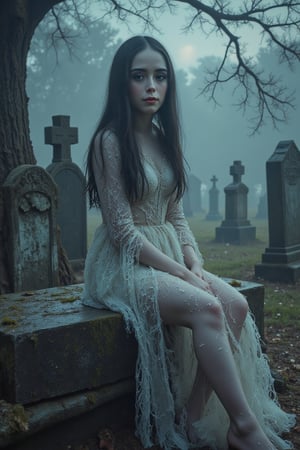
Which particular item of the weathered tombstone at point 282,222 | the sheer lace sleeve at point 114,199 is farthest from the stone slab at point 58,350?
the weathered tombstone at point 282,222

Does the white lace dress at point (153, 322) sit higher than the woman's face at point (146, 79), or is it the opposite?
the woman's face at point (146, 79)

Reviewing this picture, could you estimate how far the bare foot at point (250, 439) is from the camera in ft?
7.50

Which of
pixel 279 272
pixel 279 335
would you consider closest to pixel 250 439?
pixel 279 335

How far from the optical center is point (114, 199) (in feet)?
9.23

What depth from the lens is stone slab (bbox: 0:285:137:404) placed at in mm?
2361

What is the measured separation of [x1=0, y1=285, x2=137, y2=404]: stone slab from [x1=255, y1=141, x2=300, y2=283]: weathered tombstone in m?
5.41

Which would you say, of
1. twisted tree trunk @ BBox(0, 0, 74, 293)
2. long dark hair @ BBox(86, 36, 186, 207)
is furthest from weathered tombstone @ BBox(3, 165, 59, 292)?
long dark hair @ BBox(86, 36, 186, 207)

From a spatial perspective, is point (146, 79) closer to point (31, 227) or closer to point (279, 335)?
point (279, 335)

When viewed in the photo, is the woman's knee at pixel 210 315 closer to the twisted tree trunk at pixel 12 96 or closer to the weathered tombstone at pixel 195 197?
the twisted tree trunk at pixel 12 96

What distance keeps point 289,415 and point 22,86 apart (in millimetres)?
4332

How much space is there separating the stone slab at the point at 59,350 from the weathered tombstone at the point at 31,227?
274cm

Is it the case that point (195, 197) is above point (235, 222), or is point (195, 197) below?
above

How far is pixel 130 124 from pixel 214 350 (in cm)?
128

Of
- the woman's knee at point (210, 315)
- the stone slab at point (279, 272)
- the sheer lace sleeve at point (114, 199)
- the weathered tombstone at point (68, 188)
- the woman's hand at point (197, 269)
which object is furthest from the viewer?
the weathered tombstone at point (68, 188)
